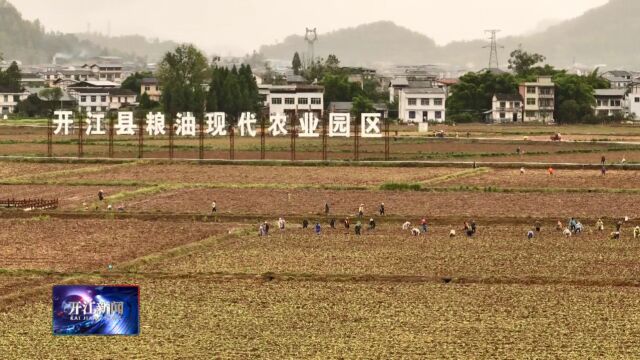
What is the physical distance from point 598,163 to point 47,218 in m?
27.3

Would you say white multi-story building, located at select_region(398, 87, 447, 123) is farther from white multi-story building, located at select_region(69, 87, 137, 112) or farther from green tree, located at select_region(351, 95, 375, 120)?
white multi-story building, located at select_region(69, 87, 137, 112)

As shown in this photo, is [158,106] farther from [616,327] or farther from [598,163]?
[616,327]

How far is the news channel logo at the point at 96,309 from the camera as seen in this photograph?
14.6 m

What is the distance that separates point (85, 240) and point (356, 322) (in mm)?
11228

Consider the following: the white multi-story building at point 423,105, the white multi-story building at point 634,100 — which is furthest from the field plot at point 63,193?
the white multi-story building at point 634,100

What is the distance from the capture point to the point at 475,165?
5006 centimetres

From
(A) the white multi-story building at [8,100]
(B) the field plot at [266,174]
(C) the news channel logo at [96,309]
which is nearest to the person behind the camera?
(C) the news channel logo at [96,309]

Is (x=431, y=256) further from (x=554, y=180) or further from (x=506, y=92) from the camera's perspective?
(x=506, y=92)

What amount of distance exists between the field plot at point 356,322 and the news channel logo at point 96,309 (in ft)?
8.73

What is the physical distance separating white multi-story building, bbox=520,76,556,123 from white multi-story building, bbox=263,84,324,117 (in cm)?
1817

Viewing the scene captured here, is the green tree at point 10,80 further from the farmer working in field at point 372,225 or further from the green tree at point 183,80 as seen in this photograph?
the farmer working in field at point 372,225

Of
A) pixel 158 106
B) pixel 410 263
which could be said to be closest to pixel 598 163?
pixel 410 263

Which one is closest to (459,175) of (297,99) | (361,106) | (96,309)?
(96,309)

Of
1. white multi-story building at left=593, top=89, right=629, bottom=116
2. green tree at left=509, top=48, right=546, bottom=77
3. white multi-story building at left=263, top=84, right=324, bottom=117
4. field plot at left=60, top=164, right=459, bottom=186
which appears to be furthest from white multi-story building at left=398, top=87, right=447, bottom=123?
field plot at left=60, top=164, right=459, bottom=186
